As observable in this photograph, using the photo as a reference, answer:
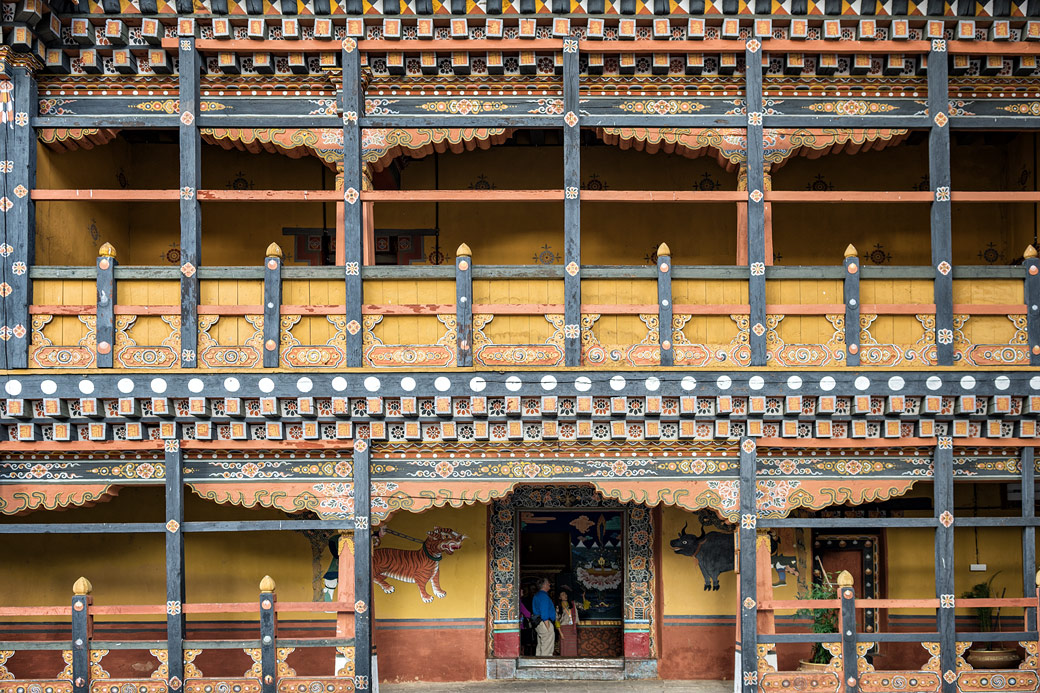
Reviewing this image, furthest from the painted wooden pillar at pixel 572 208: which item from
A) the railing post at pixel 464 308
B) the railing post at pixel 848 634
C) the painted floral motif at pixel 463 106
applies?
the railing post at pixel 848 634

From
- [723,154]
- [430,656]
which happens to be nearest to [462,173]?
[723,154]

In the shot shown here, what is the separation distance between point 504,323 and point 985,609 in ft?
20.3

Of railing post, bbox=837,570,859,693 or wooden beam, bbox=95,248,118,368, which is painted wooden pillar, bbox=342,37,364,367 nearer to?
wooden beam, bbox=95,248,118,368

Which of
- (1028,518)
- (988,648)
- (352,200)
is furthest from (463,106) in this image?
(988,648)

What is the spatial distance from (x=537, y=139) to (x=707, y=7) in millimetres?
2789

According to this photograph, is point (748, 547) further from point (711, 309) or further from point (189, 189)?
point (189, 189)

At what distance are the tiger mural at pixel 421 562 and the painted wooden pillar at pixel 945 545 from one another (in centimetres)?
490

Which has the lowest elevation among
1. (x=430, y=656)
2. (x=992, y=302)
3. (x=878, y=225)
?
Result: (x=430, y=656)

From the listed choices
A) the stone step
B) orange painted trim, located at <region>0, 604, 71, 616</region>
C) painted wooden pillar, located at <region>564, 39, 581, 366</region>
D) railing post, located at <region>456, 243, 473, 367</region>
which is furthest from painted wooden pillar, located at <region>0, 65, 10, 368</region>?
the stone step

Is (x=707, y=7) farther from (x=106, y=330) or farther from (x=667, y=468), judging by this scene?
(x=106, y=330)

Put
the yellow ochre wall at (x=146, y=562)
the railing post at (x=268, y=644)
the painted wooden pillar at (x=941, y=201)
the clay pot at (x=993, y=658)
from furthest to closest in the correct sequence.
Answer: the yellow ochre wall at (x=146, y=562) < the clay pot at (x=993, y=658) < the painted wooden pillar at (x=941, y=201) < the railing post at (x=268, y=644)

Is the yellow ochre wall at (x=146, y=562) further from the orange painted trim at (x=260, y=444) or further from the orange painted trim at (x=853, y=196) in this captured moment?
the orange painted trim at (x=853, y=196)

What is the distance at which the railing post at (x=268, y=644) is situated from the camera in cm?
831

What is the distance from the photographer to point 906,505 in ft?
35.8
